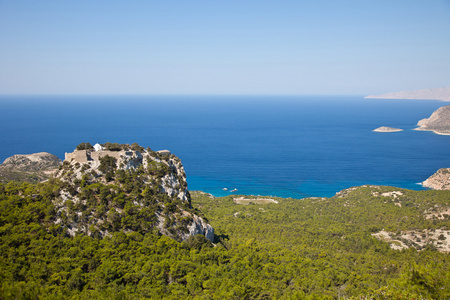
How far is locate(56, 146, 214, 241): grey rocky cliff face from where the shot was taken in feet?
87.1

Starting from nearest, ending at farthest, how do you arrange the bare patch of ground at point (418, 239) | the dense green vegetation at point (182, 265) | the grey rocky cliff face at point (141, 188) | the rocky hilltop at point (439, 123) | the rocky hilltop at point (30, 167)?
→ the dense green vegetation at point (182, 265), the grey rocky cliff face at point (141, 188), the bare patch of ground at point (418, 239), the rocky hilltop at point (30, 167), the rocky hilltop at point (439, 123)

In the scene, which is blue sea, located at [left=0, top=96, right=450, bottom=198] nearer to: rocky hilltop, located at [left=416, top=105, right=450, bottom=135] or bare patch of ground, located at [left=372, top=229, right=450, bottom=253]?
rocky hilltop, located at [left=416, top=105, right=450, bottom=135]

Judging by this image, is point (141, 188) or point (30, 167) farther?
point (30, 167)

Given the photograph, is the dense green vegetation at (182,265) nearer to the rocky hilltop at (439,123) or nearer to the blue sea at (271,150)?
the blue sea at (271,150)

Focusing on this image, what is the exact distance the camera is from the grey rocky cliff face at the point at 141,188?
1045 inches

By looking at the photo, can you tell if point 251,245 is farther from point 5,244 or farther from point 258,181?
point 258,181

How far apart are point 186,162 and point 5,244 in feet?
272

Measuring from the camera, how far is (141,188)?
1186 inches

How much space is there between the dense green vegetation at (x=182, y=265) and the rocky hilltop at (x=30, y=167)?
4333 centimetres

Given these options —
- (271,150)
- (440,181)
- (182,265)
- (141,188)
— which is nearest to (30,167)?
(141,188)

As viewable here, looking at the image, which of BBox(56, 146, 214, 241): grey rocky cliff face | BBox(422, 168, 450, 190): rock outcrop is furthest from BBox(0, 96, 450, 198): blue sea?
BBox(56, 146, 214, 241): grey rocky cliff face

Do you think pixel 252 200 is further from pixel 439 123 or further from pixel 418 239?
pixel 439 123

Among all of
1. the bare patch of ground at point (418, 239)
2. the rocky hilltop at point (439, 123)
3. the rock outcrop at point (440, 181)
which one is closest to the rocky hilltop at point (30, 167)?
the bare patch of ground at point (418, 239)

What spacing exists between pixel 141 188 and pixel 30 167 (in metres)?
63.2
